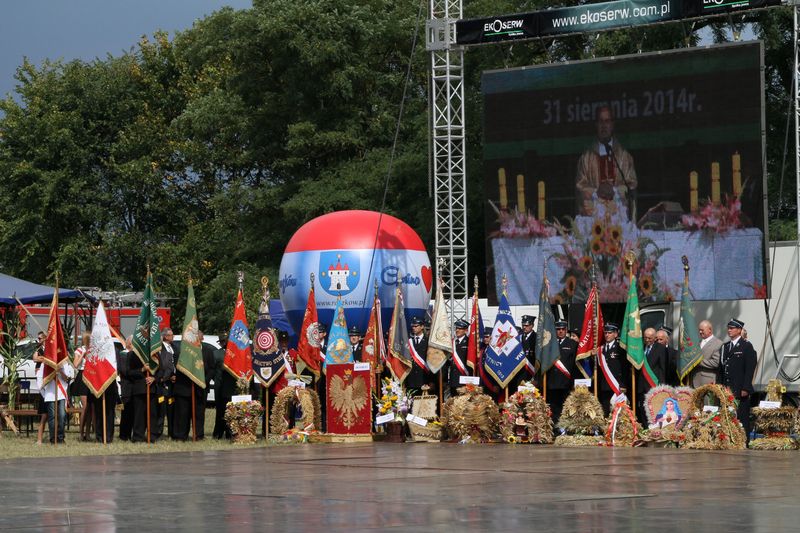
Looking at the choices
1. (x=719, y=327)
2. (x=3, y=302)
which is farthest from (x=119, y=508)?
(x=3, y=302)

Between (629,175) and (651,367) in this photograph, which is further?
(629,175)

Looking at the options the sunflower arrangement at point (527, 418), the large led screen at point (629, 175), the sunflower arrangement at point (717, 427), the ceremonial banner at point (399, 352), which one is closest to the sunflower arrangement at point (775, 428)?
the sunflower arrangement at point (717, 427)

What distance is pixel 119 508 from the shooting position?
10516 millimetres

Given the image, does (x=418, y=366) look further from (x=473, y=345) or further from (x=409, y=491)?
(x=409, y=491)

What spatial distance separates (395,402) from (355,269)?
530 cm

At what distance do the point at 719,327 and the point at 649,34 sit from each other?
451 inches

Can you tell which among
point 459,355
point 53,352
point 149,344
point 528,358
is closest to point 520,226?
point 459,355

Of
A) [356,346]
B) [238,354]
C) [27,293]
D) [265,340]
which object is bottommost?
[238,354]

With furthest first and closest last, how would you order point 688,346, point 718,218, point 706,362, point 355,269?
point 355,269
point 718,218
point 706,362
point 688,346

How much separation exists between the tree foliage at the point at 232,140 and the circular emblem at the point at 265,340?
12669 millimetres

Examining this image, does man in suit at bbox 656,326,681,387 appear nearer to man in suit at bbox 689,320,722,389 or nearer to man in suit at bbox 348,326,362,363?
man in suit at bbox 689,320,722,389

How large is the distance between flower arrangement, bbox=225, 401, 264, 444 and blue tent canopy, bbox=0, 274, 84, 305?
27.8 ft

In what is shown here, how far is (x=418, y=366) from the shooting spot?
20656mm

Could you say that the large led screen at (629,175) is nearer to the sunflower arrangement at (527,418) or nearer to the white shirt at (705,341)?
the white shirt at (705,341)
